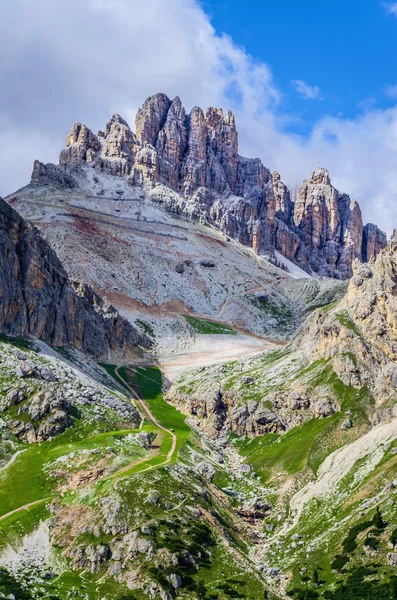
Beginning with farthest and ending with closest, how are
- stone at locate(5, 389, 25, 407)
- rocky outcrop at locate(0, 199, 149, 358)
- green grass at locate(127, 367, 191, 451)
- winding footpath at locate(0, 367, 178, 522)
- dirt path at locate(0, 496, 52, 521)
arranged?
rocky outcrop at locate(0, 199, 149, 358) < green grass at locate(127, 367, 191, 451) < stone at locate(5, 389, 25, 407) < winding footpath at locate(0, 367, 178, 522) < dirt path at locate(0, 496, 52, 521)

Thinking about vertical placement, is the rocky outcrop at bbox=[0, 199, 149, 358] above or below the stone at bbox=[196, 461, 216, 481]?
above

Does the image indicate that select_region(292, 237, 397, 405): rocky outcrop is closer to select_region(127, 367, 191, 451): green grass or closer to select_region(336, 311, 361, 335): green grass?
select_region(336, 311, 361, 335): green grass

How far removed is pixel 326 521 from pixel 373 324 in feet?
188

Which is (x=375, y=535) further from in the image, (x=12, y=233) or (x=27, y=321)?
(x=12, y=233)

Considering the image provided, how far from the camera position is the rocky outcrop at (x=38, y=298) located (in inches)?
6024

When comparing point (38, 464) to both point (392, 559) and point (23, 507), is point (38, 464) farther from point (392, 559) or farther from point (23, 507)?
point (392, 559)

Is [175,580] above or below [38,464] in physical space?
below

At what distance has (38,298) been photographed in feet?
531

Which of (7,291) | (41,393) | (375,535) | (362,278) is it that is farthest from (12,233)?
(375,535)

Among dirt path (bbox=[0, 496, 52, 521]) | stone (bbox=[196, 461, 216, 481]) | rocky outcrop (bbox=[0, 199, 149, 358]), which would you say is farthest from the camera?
rocky outcrop (bbox=[0, 199, 149, 358])

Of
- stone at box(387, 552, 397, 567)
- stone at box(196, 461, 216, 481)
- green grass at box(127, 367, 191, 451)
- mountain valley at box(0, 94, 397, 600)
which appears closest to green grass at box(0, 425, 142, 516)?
mountain valley at box(0, 94, 397, 600)

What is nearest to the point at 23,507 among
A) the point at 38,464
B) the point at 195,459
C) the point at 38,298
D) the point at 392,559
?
the point at 38,464

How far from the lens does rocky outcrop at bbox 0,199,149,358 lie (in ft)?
502

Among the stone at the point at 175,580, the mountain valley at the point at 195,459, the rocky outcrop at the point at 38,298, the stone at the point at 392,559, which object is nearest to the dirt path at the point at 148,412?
the mountain valley at the point at 195,459
